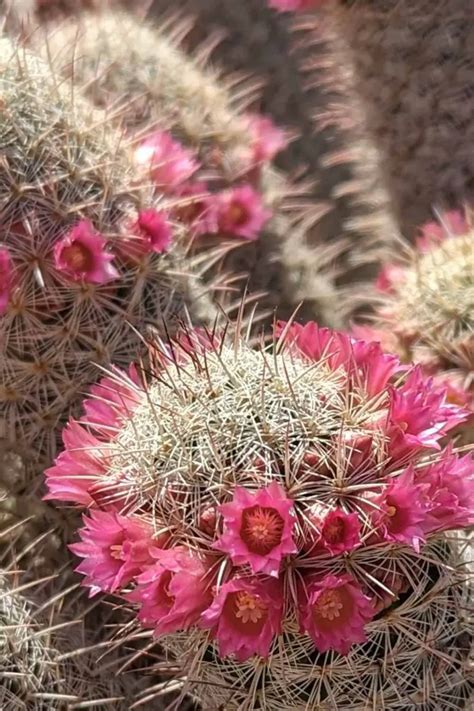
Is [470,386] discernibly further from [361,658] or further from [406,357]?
[361,658]

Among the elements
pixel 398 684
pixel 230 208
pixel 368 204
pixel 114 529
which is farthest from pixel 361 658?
pixel 368 204

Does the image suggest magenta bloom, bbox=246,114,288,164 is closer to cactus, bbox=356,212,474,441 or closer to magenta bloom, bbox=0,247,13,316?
cactus, bbox=356,212,474,441

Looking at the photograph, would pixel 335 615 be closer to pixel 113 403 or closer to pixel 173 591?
pixel 173 591

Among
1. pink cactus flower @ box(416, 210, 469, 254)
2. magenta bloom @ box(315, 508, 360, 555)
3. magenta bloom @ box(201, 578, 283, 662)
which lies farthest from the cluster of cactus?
pink cactus flower @ box(416, 210, 469, 254)

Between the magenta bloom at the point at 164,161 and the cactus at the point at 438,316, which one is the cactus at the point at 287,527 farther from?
the magenta bloom at the point at 164,161

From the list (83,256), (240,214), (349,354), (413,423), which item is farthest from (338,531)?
(240,214)

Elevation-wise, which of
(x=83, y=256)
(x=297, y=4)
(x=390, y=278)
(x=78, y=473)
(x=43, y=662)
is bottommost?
(x=43, y=662)

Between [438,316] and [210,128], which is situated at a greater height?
[210,128]
